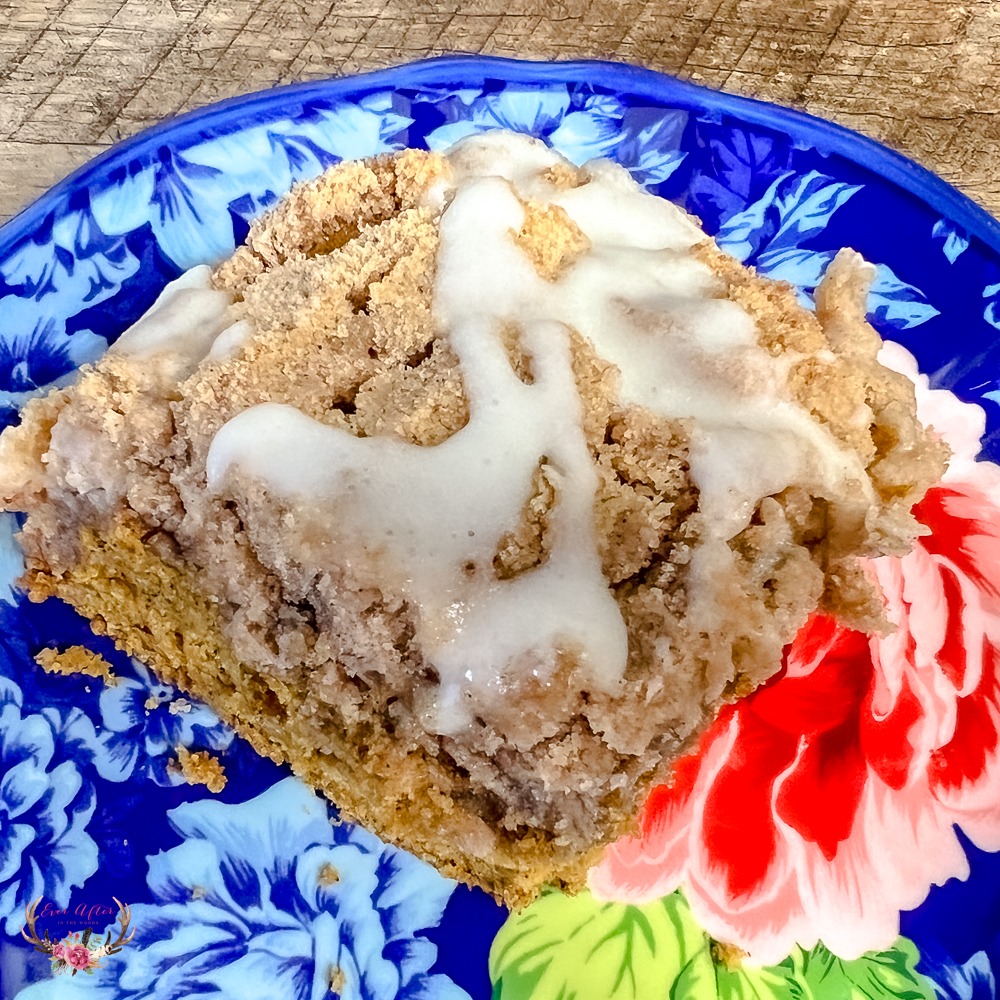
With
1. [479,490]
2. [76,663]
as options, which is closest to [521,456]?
[479,490]

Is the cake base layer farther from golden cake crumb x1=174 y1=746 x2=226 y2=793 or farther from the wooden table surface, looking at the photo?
the wooden table surface

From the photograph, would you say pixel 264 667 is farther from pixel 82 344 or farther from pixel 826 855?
pixel 826 855

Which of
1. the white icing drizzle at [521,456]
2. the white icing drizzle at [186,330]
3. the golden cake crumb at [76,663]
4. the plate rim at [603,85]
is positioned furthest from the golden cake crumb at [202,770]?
the plate rim at [603,85]

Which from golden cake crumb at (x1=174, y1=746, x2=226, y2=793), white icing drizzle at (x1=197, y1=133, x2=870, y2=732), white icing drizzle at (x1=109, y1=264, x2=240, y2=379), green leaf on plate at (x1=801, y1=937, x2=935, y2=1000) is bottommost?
golden cake crumb at (x1=174, y1=746, x2=226, y2=793)

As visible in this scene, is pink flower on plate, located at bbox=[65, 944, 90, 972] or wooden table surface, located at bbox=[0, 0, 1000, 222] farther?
wooden table surface, located at bbox=[0, 0, 1000, 222]

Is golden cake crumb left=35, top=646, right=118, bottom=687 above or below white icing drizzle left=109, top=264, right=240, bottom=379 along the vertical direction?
below

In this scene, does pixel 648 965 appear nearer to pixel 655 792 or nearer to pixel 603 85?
pixel 655 792

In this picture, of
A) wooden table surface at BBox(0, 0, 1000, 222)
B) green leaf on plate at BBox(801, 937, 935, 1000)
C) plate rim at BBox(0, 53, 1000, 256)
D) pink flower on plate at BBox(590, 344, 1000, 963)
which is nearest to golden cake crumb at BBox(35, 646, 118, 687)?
plate rim at BBox(0, 53, 1000, 256)
